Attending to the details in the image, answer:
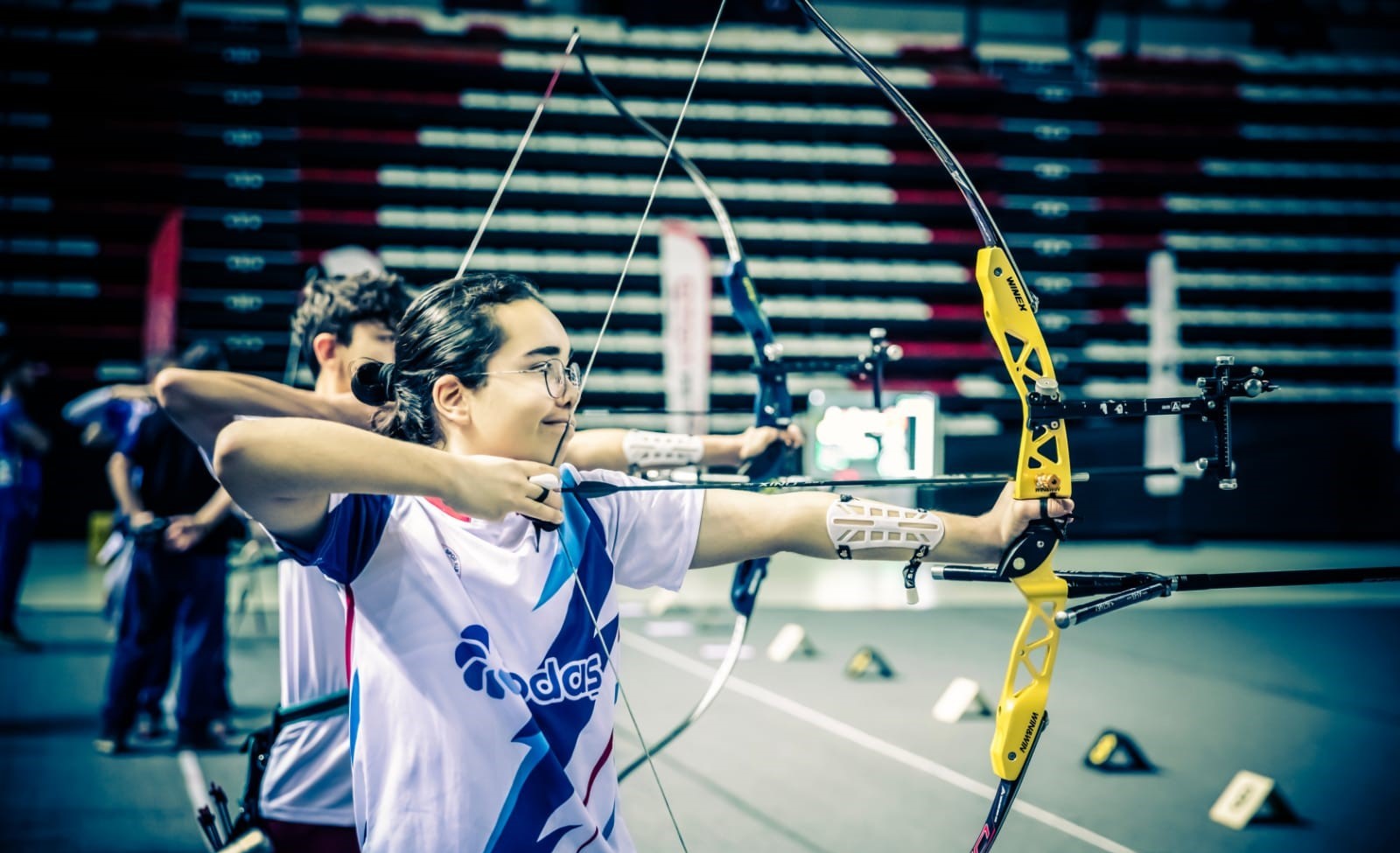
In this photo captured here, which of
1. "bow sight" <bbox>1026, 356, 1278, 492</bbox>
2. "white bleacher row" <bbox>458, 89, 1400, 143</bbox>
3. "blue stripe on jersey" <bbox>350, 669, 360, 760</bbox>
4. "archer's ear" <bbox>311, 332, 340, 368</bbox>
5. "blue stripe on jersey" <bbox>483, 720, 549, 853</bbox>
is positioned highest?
"white bleacher row" <bbox>458, 89, 1400, 143</bbox>

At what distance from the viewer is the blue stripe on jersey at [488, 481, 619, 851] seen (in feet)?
3.73

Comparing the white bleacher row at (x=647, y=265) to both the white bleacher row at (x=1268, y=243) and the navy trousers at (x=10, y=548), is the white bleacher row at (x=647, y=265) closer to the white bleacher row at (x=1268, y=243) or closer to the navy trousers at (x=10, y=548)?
the white bleacher row at (x=1268, y=243)

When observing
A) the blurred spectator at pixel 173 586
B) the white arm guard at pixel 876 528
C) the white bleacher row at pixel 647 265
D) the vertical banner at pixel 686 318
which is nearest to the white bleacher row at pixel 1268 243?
the white bleacher row at pixel 647 265

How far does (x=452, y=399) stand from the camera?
1276mm

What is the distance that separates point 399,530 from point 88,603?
561 centimetres

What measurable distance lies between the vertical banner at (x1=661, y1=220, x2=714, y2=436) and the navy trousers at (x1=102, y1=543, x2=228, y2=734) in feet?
12.8

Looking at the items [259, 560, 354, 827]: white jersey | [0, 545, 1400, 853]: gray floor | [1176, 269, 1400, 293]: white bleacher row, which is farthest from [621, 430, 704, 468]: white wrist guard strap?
[1176, 269, 1400, 293]: white bleacher row

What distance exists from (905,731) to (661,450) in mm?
2073

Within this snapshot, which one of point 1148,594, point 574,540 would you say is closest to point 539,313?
point 574,540

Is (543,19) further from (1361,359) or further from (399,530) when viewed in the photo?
(399,530)

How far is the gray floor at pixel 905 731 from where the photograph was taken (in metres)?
3.02

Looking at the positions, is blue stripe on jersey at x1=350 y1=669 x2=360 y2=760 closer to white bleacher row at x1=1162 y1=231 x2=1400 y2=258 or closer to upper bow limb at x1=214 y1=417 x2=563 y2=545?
upper bow limb at x1=214 y1=417 x2=563 y2=545

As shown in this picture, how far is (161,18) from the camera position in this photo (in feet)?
28.6

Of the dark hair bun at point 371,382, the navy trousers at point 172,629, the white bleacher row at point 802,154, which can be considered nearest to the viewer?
the dark hair bun at point 371,382
